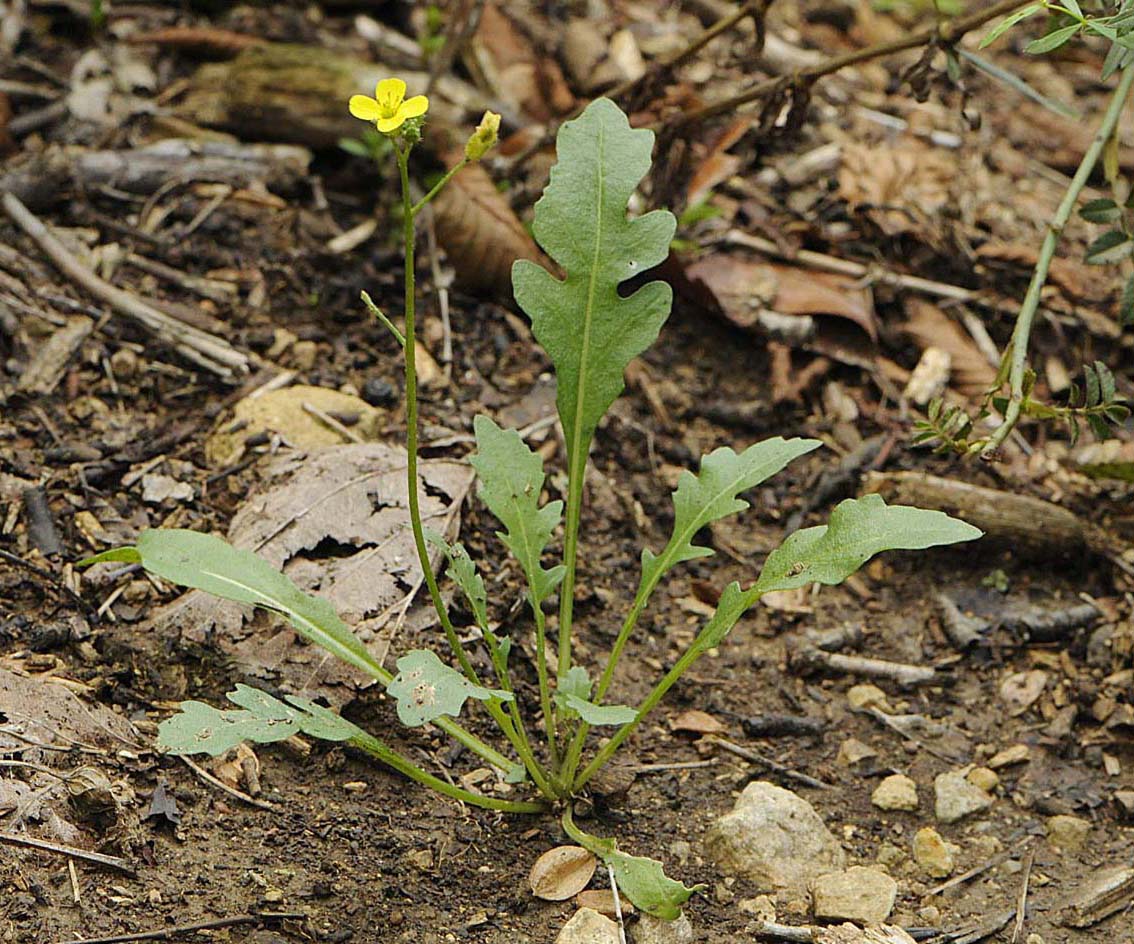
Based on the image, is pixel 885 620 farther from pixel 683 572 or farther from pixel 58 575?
pixel 58 575

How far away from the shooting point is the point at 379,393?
2.98 meters

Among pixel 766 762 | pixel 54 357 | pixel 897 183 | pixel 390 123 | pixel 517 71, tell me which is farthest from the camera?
pixel 517 71

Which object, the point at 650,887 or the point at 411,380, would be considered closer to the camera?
the point at 411,380

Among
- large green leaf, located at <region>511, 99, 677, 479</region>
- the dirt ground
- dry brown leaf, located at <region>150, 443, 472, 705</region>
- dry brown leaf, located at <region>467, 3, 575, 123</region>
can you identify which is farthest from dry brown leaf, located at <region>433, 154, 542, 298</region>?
large green leaf, located at <region>511, 99, 677, 479</region>

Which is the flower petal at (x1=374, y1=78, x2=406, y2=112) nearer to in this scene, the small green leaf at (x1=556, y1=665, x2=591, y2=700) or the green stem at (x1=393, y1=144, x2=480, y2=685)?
the green stem at (x1=393, y1=144, x2=480, y2=685)

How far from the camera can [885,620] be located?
285cm

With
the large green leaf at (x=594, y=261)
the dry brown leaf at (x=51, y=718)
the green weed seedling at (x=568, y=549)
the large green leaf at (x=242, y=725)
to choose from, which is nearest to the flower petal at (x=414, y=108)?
the green weed seedling at (x=568, y=549)

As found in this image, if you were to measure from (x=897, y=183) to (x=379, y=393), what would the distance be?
185cm

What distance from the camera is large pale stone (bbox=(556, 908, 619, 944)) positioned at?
1.91 metres

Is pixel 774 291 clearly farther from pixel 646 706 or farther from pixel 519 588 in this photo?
pixel 646 706

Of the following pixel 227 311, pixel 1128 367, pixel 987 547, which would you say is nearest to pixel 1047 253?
pixel 987 547

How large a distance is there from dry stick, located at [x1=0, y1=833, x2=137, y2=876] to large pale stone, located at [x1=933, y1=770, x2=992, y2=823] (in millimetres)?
1495

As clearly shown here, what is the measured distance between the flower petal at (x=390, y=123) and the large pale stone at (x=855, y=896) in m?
1.44

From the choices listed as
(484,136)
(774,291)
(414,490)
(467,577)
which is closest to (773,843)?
(467,577)
